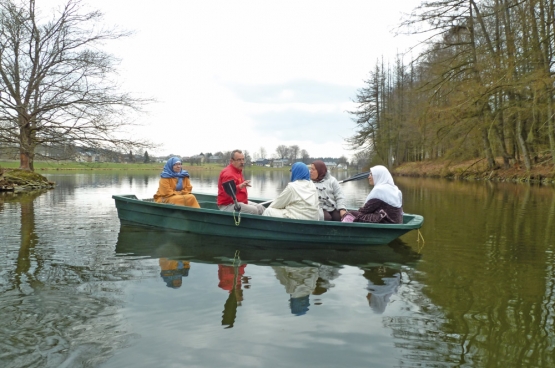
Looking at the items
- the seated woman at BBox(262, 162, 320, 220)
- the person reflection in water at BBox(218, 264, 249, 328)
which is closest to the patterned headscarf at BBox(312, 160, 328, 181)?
the seated woman at BBox(262, 162, 320, 220)

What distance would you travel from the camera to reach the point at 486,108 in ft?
77.3

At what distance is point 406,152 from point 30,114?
3948cm

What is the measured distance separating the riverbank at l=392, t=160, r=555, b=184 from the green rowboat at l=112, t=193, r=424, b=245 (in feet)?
61.1

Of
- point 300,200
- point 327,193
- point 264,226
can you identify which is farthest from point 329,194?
point 264,226

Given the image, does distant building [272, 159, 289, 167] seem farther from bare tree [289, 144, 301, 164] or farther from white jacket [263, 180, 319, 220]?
white jacket [263, 180, 319, 220]

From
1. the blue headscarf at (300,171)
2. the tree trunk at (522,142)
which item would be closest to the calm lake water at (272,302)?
the blue headscarf at (300,171)

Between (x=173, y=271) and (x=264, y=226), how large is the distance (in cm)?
209

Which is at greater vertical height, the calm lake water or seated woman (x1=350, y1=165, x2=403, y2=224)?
seated woman (x1=350, y1=165, x2=403, y2=224)

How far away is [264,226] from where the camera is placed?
23.9 ft

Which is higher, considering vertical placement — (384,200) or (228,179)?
(228,179)

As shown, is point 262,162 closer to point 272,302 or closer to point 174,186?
point 174,186

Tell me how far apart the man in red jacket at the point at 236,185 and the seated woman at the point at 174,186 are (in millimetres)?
989

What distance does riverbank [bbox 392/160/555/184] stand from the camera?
22.9m

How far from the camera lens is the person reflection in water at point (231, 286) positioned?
3939 mm
